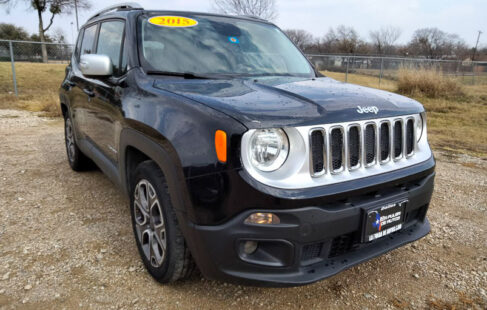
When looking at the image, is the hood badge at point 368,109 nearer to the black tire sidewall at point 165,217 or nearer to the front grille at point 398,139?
the front grille at point 398,139

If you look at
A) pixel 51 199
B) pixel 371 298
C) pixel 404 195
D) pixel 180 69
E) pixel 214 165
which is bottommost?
pixel 371 298

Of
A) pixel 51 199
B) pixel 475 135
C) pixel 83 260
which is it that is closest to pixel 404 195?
pixel 83 260

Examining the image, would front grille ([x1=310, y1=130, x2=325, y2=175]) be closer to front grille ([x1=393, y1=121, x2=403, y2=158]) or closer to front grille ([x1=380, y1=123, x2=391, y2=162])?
front grille ([x1=380, y1=123, x2=391, y2=162])

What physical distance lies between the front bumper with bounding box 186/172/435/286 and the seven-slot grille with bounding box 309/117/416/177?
0.61ft

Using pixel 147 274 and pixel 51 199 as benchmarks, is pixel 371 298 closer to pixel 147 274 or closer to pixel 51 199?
pixel 147 274

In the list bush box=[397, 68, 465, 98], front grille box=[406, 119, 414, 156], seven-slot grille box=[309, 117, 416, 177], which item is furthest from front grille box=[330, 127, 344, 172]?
bush box=[397, 68, 465, 98]

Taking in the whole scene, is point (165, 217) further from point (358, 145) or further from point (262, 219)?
point (358, 145)

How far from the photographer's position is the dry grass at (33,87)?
9.95 meters

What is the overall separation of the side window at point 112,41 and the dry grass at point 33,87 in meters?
6.47

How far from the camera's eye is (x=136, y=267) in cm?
258

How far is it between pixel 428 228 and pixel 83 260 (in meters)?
2.38

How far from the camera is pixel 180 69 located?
2660mm

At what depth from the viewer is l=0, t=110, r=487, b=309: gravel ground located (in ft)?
7.38

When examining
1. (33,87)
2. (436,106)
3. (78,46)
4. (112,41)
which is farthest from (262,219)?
(33,87)
